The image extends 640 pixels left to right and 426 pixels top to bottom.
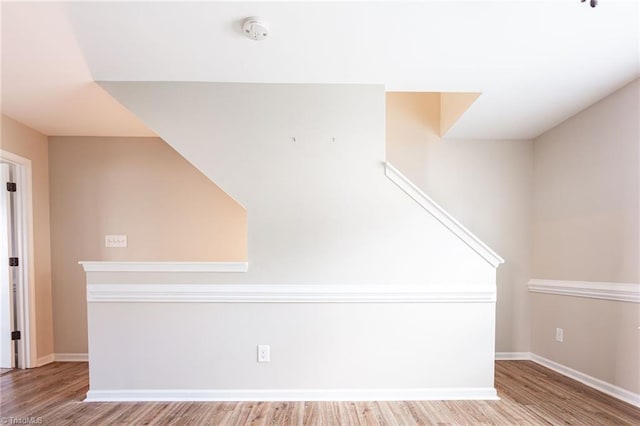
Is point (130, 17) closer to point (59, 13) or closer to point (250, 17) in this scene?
point (59, 13)

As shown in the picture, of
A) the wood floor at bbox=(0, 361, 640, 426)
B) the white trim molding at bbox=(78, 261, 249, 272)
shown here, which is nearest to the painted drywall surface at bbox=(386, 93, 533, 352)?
the wood floor at bbox=(0, 361, 640, 426)

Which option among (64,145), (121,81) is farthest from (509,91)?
(64,145)

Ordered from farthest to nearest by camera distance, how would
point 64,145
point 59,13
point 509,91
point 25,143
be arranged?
point 64,145
point 25,143
point 509,91
point 59,13

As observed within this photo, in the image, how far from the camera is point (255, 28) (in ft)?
5.90

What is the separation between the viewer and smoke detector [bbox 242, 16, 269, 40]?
177 cm

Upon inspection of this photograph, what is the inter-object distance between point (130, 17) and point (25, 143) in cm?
201

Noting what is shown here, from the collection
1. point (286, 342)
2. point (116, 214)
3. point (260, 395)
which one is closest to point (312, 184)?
point (286, 342)

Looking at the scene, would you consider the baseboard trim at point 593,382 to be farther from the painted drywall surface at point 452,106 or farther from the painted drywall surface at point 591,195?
the painted drywall surface at point 452,106

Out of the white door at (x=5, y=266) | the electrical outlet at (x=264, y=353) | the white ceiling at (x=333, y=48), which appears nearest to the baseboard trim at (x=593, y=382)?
A: the white ceiling at (x=333, y=48)

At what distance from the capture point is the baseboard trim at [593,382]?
225 cm

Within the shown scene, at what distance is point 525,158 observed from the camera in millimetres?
3174

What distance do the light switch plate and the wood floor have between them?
124 centimetres

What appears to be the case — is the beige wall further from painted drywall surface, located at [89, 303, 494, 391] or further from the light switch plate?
the light switch plate

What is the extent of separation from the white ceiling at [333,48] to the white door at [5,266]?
0.76 meters
